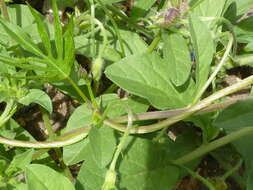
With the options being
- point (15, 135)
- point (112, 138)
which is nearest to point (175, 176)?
point (112, 138)

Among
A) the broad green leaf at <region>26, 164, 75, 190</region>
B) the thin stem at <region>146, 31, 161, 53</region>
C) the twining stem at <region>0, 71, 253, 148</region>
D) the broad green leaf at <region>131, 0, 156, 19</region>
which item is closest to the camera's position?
the broad green leaf at <region>26, 164, 75, 190</region>

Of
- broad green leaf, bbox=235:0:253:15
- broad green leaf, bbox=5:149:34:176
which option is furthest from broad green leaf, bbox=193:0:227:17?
broad green leaf, bbox=5:149:34:176

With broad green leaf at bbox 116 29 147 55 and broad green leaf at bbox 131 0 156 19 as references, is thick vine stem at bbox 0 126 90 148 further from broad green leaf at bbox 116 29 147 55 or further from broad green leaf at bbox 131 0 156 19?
broad green leaf at bbox 131 0 156 19

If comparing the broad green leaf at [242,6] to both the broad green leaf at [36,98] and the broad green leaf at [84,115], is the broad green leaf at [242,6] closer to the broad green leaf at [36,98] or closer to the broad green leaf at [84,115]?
the broad green leaf at [84,115]

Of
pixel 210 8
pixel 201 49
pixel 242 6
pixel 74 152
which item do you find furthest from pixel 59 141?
pixel 242 6

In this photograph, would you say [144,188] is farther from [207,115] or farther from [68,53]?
[68,53]

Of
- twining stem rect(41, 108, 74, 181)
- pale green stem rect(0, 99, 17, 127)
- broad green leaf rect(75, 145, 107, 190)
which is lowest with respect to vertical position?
twining stem rect(41, 108, 74, 181)

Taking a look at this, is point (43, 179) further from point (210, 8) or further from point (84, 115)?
point (210, 8)
